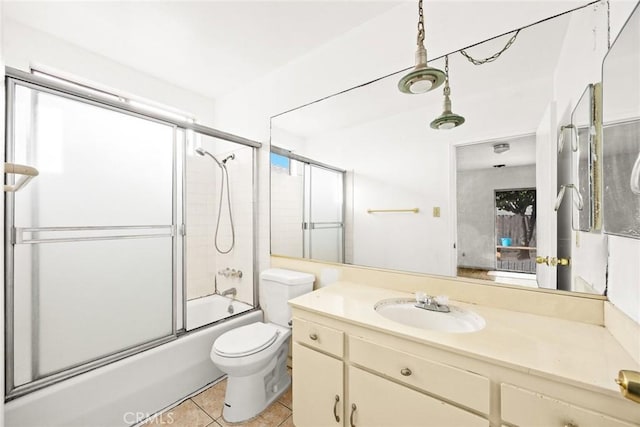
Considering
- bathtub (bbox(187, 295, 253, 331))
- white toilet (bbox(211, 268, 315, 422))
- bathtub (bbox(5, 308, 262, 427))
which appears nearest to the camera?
bathtub (bbox(5, 308, 262, 427))

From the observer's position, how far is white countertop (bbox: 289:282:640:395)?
29.5 inches

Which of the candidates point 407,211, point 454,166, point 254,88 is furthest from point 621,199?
point 254,88

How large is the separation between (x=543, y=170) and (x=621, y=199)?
0.45 meters

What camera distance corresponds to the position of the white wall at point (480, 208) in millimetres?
1281

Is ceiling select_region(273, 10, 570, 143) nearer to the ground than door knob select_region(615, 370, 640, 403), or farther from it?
farther from it

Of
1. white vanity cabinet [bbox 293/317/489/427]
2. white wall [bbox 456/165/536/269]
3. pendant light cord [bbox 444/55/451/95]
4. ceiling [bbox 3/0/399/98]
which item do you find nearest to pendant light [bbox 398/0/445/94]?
pendant light cord [bbox 444/55/451/95]

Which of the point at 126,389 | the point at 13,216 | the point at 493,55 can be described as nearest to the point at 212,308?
the point at 126,389

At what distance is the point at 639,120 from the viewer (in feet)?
2.41

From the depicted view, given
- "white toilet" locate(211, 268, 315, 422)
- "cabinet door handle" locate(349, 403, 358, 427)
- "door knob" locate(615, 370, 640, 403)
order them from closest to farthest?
1. "door knob" locate(615, 370, 640, 403)
2. "cabinet door handle" locate(349, 403, 358, 427)
3. "white toilet" locate(211, 268, 315, 422)

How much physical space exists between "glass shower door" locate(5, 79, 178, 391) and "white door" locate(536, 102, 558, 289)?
2.23 m

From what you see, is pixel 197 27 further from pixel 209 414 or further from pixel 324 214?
pixel 209 414

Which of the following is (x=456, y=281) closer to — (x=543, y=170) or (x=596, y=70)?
(x=543, y=170)

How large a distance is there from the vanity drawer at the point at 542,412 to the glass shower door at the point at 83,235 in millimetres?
1942

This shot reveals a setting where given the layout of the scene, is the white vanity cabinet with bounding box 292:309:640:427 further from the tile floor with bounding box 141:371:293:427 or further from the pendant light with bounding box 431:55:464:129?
the pendant light with bounding box 431:55:464:129
